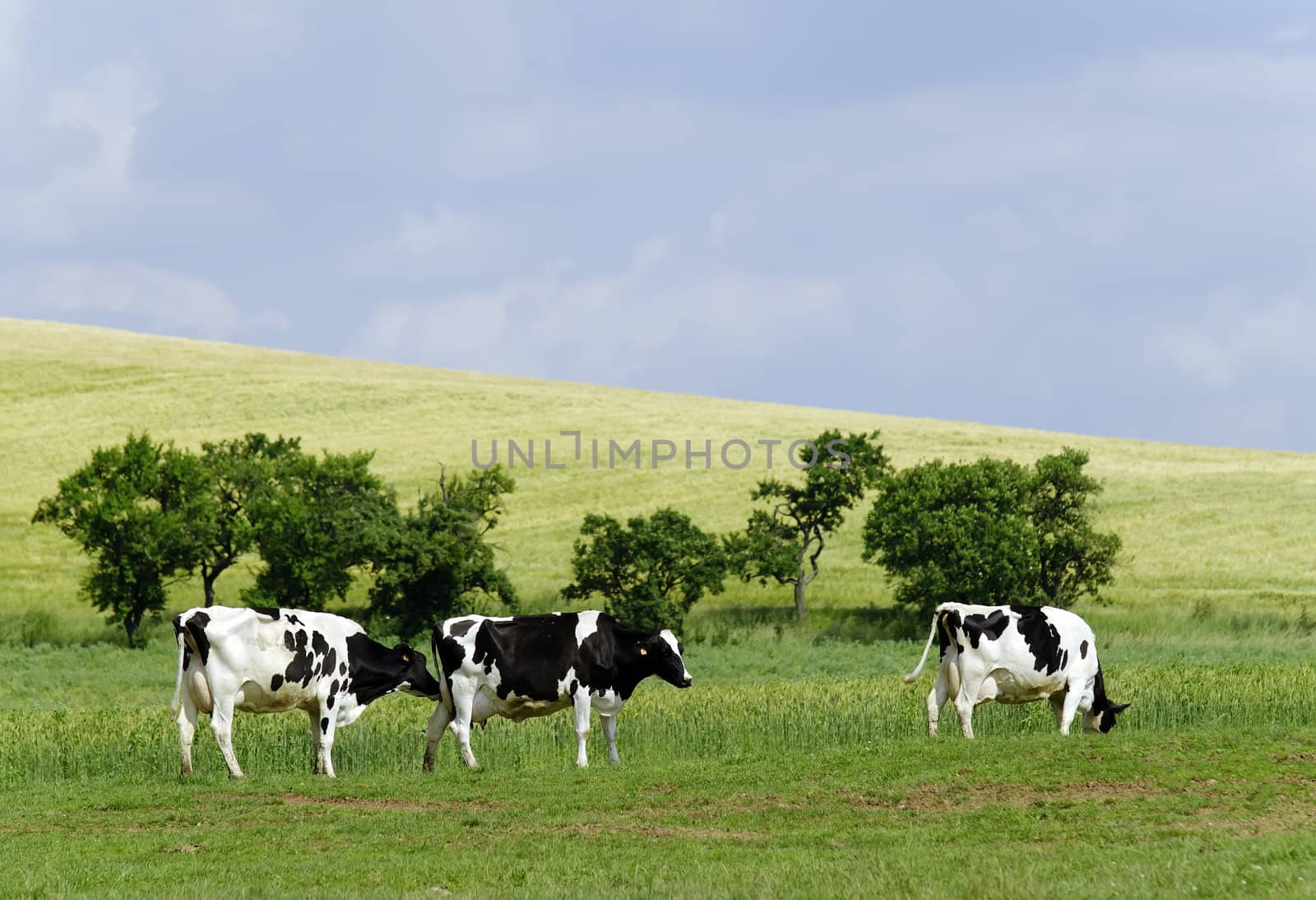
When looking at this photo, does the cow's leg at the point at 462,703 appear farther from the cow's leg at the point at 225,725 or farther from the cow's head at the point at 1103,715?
the cow's head at the point at 1103,715

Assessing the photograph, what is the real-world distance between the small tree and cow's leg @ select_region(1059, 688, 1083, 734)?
29.7 metres

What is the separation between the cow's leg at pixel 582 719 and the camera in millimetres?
21781

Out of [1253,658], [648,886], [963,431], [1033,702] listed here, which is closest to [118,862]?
[648,886]

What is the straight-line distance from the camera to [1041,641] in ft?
77.0

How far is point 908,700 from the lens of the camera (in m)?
27.2

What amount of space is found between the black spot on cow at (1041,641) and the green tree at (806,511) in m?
32.3

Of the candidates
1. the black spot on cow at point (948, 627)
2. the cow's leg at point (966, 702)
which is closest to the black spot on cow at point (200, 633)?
the black spot on cow at point (948, 627)

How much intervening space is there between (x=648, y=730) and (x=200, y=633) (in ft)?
25.0

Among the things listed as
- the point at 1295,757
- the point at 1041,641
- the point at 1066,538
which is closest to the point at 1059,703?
the point at 1041,641

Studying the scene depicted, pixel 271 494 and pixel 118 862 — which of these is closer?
pixel 118 862

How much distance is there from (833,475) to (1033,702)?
103ft

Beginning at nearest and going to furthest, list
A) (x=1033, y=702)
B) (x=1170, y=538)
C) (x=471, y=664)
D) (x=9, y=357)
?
(x=471, y=664)
(x=1033, y=702)
(x=1170, y=538)
(x=9, y=357)

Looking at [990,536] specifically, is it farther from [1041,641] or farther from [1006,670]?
[1006,670]

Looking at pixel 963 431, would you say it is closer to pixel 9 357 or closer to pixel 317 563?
pixel 317 563
